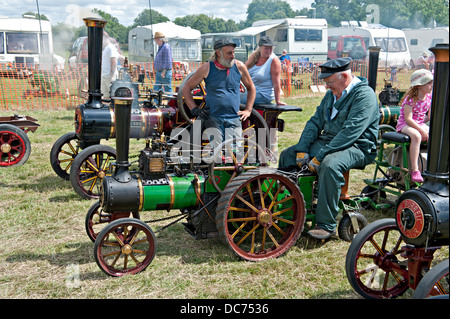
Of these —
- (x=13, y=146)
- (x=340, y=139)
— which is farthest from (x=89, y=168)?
(x=340, y=139)

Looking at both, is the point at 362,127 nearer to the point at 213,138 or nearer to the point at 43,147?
the point at 213,138

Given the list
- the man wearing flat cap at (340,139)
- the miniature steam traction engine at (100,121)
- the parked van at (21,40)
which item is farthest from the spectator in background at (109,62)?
the parked van at (21,40)

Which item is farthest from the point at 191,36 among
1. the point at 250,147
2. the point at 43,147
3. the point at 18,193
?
the point at 250,147

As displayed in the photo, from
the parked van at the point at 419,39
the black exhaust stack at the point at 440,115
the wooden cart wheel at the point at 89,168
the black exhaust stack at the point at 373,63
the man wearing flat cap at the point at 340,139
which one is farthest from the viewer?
the parked van at the point at 419,39

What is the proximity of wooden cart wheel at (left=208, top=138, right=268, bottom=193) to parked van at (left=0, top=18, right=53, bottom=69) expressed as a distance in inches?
699

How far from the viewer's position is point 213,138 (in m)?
4.55

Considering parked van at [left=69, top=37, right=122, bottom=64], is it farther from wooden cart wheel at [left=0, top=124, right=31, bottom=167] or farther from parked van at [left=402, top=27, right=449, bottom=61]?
parked van at [left=402, top=27, right=449, bottom=61]

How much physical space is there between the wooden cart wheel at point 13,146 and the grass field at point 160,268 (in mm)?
1550

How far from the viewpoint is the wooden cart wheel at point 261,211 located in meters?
3.72

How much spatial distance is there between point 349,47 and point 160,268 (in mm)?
23170

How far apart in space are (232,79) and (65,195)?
252 centimetres

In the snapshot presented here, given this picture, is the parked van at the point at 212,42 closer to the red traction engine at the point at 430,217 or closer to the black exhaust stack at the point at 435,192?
the red traction engine at the point at 430,217

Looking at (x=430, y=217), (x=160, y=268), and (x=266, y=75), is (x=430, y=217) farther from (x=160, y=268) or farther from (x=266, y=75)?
(x=266, y=75)

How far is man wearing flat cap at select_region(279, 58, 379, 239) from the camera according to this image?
3994mm
